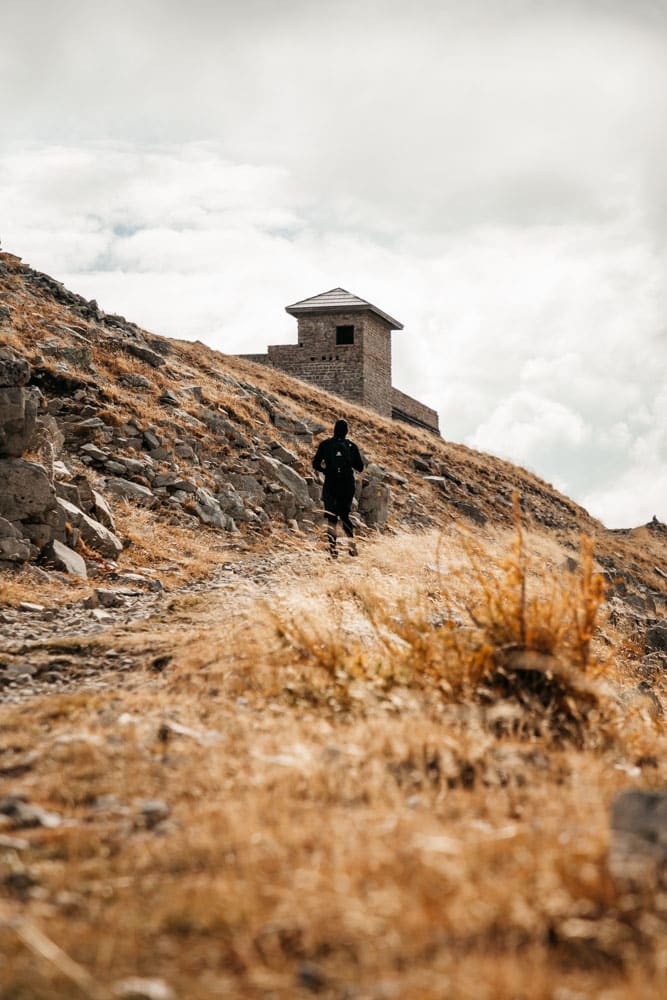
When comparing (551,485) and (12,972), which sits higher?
(551,485)

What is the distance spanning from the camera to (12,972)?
2.23 meters

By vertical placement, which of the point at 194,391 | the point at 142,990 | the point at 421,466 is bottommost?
the point at 142,990

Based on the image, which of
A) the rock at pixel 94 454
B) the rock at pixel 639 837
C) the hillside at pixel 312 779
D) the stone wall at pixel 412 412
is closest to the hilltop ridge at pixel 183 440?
the rock at pixel 94 454

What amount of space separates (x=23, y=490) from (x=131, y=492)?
427cm

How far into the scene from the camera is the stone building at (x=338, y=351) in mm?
46969

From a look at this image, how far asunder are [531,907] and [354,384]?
1764 inches

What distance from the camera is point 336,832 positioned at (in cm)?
294

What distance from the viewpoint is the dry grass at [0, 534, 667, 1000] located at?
2271 mm

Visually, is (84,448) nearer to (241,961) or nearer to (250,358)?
(241,961)

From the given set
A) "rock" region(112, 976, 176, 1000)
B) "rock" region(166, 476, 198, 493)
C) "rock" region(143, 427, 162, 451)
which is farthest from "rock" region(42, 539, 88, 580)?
"rock" region(112, 976, 176, 1000)

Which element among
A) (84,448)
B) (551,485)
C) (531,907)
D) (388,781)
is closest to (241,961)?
(531,907)

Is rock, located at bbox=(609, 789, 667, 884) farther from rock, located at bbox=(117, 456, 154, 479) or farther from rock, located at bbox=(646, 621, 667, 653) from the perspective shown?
rock, located at bbox=(117, 456, 154, 479)

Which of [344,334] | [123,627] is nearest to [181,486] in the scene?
[123,627]

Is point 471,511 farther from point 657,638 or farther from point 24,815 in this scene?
point 24,815
